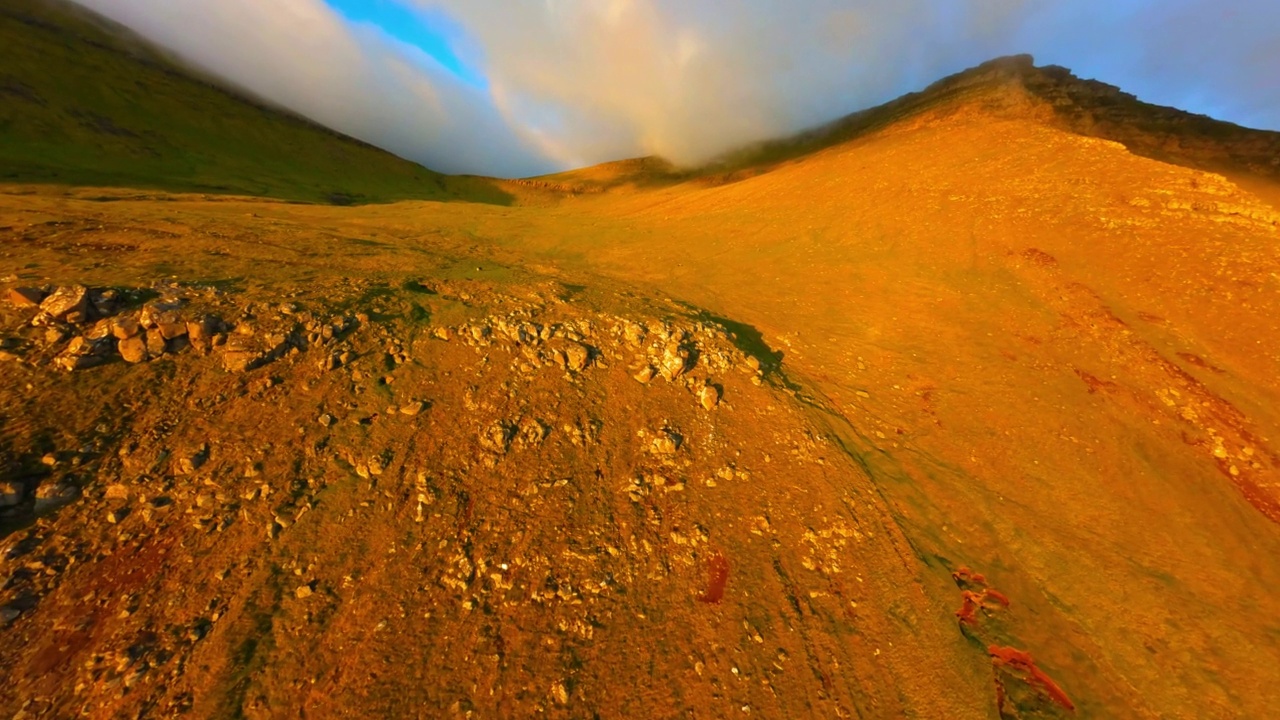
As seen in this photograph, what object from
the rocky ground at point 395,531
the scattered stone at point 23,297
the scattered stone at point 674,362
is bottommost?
the rocky ground at point 395,531

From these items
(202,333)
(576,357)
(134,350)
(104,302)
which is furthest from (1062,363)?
(104,302)

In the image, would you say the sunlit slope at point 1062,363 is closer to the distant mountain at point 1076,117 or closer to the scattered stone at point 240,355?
the distant mountain at point 1076,117

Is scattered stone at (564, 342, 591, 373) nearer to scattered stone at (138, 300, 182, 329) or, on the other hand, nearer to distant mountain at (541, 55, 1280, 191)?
scattered stone at (138, 300, 182, 329)

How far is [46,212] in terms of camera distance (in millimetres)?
23156

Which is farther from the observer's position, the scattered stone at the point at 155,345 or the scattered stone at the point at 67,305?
the scattered stone at the point at 155,345

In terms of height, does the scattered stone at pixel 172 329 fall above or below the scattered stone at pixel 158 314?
below

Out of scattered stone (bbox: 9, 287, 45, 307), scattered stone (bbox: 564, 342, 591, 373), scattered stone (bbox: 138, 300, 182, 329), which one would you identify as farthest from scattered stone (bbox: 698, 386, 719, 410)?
scattered stone (bbox: 9, 287, 45, 307)

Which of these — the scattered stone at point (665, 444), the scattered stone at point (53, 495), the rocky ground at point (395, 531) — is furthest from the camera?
the scattered stone at point (665, 444)

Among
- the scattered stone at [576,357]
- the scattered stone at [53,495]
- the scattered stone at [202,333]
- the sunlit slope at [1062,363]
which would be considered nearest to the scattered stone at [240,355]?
the scattered stone at [202,333]

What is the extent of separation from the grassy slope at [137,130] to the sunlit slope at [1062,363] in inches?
2140

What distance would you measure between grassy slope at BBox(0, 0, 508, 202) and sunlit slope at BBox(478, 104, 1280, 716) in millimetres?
54363

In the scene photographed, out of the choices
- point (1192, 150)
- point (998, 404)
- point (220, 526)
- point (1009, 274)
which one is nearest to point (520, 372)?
point (220, 526)

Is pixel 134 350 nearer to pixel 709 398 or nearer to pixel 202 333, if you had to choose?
pixel 202 333

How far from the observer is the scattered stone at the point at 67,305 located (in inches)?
513
